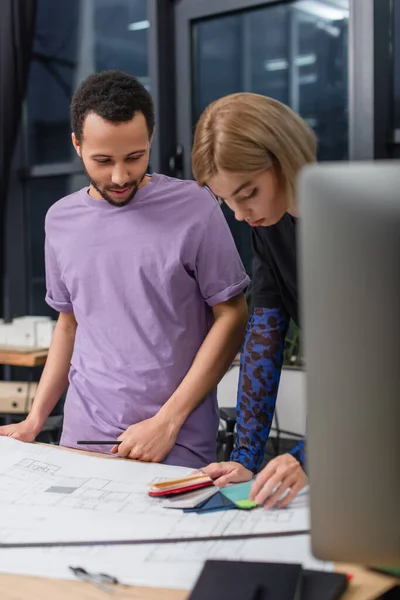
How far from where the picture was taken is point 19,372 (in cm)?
401

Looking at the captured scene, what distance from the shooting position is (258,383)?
4.82 ft

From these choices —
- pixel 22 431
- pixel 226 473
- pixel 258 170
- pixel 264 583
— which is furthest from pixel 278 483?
pixel 22 431

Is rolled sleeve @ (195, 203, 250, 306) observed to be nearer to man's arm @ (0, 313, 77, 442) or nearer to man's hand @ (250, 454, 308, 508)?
man's arm @ (0, 313, 77, 442)

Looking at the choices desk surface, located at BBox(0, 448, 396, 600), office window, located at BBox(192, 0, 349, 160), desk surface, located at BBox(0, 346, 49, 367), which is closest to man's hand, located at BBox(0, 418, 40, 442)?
desk surface, located at BBox(0, 448, 396, 600)

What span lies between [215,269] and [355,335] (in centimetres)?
93

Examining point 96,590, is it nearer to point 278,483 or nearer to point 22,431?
point 278,483

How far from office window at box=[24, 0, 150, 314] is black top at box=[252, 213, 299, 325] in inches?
101

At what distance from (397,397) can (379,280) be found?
10 cm

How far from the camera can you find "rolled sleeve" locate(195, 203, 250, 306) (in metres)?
1.52

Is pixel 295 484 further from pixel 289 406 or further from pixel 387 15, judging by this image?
pixel 387 15

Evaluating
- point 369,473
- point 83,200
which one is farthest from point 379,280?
point 83,200

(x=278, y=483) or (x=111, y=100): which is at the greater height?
(x=111, y=100)

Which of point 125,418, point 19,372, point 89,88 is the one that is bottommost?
point 19,372

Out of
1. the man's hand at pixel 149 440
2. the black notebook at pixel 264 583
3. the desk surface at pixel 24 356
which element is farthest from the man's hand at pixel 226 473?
the desk surface at pixel 24 356
